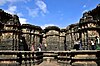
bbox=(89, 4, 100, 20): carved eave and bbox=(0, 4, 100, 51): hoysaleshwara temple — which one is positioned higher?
bbox=(89, 4, 100, 20): carved eave

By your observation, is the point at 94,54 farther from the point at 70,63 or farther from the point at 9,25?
the point at 9,25

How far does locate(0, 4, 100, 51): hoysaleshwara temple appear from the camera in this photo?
19.3m

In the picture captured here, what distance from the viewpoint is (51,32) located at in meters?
24.5

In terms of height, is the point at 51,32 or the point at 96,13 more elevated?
the point at 96,13

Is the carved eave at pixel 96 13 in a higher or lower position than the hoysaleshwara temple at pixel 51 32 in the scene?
higher

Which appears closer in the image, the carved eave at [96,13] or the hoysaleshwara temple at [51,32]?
the hoysaleshwara temple at [51,32]

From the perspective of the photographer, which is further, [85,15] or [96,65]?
[85,15]

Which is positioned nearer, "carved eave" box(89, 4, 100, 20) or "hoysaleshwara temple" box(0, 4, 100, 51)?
"hoysaleshwara temple" box(0, 4, 100, 51)

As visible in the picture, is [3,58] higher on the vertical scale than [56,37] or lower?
lower

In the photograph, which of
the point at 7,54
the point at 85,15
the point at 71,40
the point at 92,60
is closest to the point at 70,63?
the point at 92,60

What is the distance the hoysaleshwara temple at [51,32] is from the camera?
19.3 meters

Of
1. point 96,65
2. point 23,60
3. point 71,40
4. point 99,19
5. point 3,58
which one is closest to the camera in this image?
point 96,65

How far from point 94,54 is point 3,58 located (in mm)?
5108

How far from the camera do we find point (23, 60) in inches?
442
